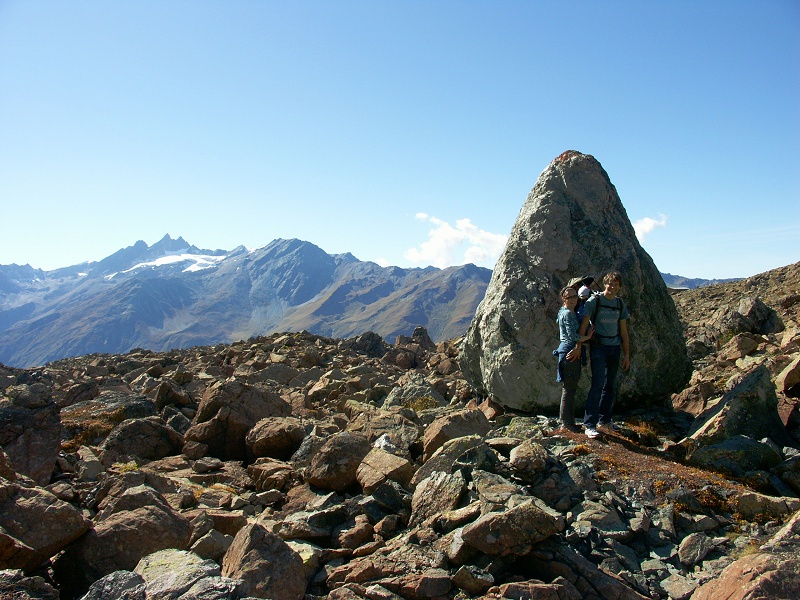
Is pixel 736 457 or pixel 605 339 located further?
pixel 605 339

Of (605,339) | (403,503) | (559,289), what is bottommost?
(403,503)

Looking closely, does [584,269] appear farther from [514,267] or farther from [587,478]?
[587,478]

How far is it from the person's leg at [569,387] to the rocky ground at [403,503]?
0.43 meters

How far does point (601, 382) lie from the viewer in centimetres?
1148

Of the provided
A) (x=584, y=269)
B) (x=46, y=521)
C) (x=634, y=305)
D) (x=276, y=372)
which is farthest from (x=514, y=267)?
(x=276, y=372)

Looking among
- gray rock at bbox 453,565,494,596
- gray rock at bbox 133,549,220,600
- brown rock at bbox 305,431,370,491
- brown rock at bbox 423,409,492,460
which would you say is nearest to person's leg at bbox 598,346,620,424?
brown rock at bbox 423,409,492,460

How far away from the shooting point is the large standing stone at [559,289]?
1320 centimetres

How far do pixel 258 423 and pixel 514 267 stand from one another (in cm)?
795

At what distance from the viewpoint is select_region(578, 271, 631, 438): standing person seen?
11.2 metres

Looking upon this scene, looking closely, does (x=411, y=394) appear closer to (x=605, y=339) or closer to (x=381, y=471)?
(x=605, y=339)

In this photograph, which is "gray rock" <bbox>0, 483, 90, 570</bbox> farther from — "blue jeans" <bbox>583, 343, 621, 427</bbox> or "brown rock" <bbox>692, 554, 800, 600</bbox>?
"blue jeans" <bbox>583, 343, 621, 427</bbox>

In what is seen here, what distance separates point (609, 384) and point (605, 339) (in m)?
1.12

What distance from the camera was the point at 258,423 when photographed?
41.7 ft

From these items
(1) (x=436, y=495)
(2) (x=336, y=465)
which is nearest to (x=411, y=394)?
(2) (x=336, y=465)
